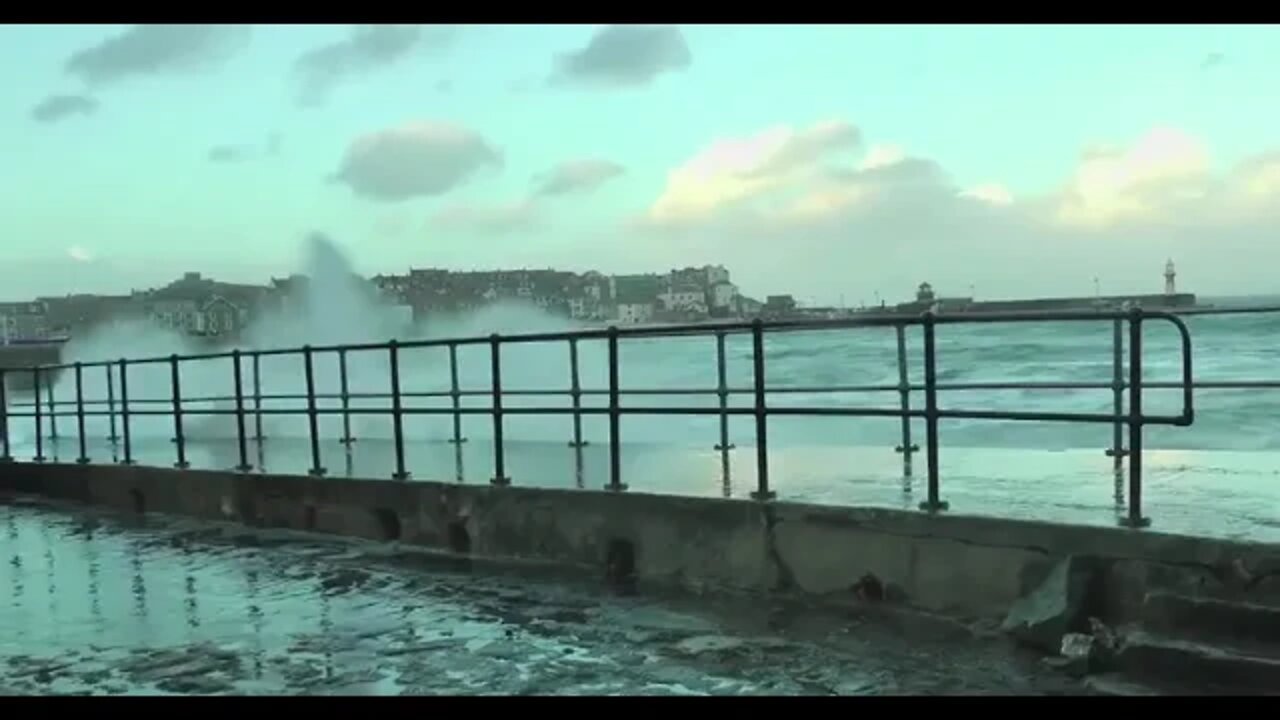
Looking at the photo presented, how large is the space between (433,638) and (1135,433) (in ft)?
11.2

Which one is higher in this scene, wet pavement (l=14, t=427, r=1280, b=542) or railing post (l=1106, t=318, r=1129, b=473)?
railing post (l=1106, t=318, r=1129, b=473)

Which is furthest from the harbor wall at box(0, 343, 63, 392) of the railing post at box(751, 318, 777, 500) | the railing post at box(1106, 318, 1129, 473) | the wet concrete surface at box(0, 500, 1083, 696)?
the railing post at box(1106, 318, 1129, 473)

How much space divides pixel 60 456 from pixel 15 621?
9022mm

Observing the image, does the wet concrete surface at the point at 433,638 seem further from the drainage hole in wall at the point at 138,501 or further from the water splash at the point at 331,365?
the water splash at the point at 331,365

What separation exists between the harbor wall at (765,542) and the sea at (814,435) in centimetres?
30

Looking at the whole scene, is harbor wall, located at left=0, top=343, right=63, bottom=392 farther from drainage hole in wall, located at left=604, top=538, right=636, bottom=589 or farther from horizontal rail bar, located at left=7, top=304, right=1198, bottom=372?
drainage hole in wall, located at left=604, top=538, right=636, bottom=589

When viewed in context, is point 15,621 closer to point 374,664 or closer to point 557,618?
point 374,664

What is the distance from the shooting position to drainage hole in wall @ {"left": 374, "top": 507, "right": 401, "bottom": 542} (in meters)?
8.51

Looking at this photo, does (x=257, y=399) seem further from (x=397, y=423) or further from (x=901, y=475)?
(x=901, y=475)

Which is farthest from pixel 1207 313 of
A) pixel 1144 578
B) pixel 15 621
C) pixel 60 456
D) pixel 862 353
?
pixel 862 353

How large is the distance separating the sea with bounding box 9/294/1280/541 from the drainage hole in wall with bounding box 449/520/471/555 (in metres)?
0.61

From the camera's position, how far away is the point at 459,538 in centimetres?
804

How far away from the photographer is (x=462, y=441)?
37.5 feet

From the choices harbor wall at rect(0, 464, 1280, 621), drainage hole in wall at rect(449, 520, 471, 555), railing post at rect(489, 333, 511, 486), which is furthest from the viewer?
drainage hole in wall at rect(449, 520, 471, 555)
